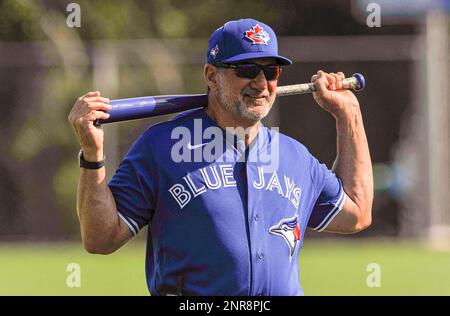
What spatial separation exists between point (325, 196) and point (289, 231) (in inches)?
17.3

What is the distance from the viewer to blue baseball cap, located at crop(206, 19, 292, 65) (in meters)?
4.89

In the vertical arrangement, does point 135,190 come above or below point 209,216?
above

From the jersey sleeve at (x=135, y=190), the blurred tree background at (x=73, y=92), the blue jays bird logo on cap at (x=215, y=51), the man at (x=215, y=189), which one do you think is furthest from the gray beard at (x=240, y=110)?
the blurred tree background at (x=73, y=92)

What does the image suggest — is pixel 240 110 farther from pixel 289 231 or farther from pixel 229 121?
pixel 289 231

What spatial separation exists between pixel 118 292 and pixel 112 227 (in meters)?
5.66

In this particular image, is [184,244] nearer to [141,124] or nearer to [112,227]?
[112,227]

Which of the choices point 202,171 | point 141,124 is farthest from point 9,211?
point 202,171

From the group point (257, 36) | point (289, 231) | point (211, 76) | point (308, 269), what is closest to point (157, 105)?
point (211, 76)

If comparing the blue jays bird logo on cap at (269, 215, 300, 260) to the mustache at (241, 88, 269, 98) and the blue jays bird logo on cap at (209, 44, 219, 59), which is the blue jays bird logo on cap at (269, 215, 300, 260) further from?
the blue jays bird logo on cap at (209, 44, 219, 59)

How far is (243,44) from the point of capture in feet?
16.1

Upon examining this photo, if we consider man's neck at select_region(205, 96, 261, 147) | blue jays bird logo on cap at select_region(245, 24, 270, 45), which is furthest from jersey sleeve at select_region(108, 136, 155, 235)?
blue jays bird logo on cap at select_region(245, 24, 270, 45)

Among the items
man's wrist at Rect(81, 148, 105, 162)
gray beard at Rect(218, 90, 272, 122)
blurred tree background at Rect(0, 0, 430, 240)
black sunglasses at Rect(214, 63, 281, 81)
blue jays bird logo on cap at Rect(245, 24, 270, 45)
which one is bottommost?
man's wrist at Rect(81, 148, 105, 162)

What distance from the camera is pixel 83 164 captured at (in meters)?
4.65

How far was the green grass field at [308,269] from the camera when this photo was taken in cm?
1050
